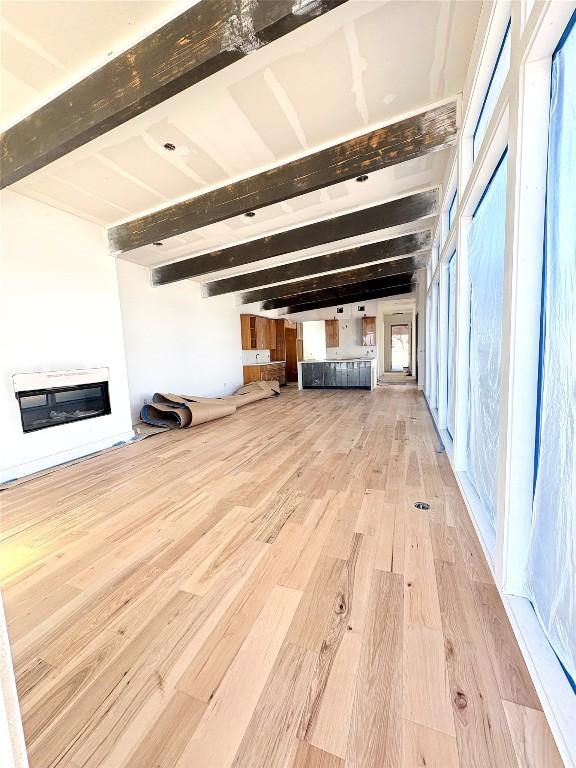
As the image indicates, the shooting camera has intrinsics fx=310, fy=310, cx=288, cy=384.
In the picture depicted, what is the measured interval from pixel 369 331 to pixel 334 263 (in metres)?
4.30

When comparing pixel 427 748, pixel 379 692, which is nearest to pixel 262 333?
pixel 379 692

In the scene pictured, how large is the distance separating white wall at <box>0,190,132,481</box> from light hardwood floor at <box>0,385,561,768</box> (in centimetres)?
80

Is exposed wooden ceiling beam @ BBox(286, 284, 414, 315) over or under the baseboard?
over

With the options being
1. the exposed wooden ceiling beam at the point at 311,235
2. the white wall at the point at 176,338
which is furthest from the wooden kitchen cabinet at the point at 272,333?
the exposed wooden ceiling beam at the point at 311,235

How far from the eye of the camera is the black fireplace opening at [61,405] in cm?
313

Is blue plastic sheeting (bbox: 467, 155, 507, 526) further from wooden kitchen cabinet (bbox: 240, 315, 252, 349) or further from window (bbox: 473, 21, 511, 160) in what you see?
wooden kitchen cabinet (bbox: 240, 315, 252, 349)

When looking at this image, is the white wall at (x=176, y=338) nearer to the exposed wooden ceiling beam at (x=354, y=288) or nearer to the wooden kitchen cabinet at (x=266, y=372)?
the wooden kitchen cabinet at (x=266, y=372)

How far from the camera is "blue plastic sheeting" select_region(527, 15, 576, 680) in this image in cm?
94

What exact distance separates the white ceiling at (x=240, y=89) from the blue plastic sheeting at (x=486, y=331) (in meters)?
Result: 0.94

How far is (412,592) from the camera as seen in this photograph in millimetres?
1422

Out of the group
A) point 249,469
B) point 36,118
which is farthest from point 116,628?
point 36,118

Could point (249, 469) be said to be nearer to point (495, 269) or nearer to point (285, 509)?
point (285, 509)

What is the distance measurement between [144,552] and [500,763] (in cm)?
171

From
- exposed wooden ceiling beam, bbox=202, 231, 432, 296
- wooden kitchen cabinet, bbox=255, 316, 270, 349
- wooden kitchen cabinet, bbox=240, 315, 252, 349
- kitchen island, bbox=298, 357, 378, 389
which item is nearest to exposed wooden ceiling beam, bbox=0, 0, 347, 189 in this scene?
exposed wooden ceiling beam, bbox=202, 231, 432, 296
